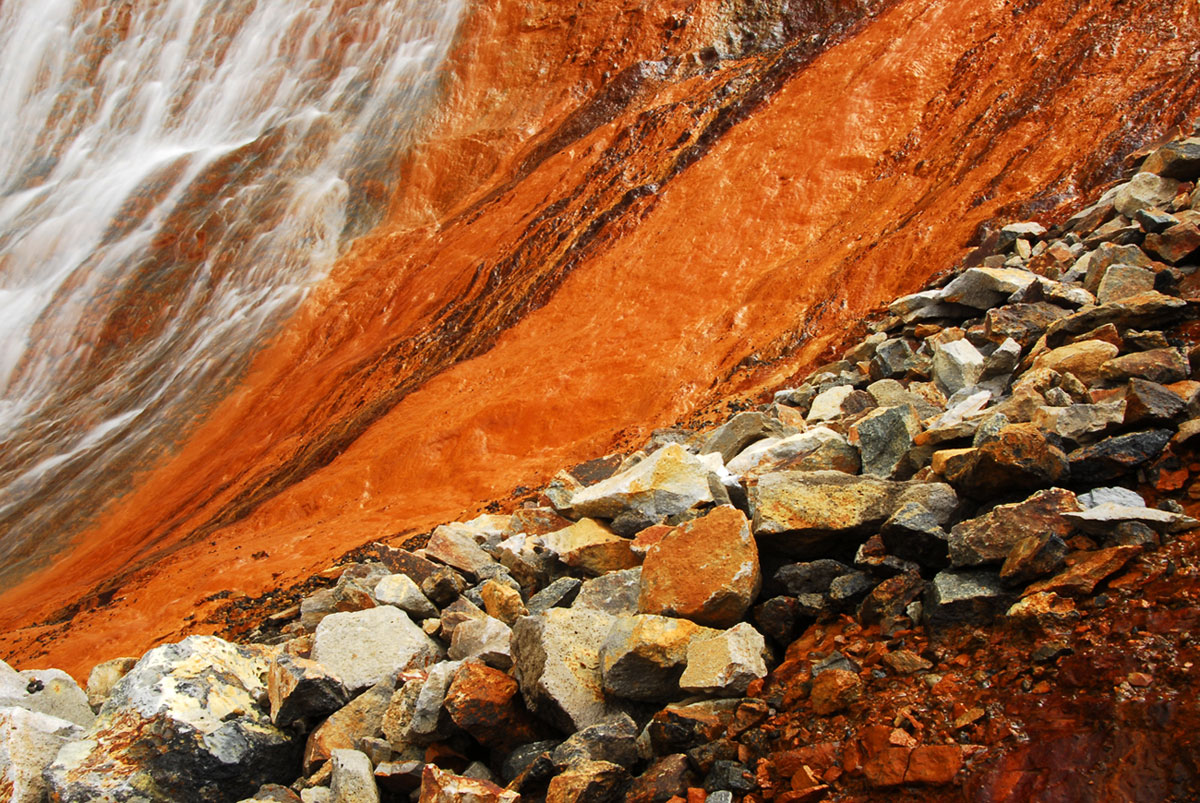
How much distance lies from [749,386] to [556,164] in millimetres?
8914

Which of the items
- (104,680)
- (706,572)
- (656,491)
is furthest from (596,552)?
(104,680)

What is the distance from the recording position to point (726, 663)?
3.60 m

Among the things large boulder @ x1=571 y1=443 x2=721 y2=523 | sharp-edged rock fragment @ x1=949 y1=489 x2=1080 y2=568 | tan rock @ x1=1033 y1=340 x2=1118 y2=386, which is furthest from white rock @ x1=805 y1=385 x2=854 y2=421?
sharp-edged rock fragment @ x1=949 y1=489 x2=1080 y2=568

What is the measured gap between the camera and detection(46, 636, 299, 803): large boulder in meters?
4.21

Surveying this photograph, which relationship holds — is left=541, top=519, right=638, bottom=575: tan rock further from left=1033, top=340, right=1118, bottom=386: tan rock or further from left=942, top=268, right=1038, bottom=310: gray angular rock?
left=942, top=268, right=1038, bottom=310: gray angular rock

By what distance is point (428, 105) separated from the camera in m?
20.9

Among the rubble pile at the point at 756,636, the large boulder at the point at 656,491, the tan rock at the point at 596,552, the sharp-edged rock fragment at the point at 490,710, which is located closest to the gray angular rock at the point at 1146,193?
the rubble pile at the point at 756,636

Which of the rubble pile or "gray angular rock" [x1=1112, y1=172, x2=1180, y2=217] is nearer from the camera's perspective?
the rubble pile

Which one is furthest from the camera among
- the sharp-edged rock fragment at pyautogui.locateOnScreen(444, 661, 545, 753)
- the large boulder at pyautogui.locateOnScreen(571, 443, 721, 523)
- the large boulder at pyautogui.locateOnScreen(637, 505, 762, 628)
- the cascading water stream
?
the cascading water stream

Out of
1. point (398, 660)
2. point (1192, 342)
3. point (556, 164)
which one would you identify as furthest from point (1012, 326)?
point (556, 164)

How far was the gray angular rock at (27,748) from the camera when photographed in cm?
427

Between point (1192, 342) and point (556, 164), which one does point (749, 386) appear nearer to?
point (1192, 342)

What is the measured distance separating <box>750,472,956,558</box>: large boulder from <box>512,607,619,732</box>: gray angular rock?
0.94 m

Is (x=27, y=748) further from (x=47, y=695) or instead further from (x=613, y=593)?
(x=613, y=593)
